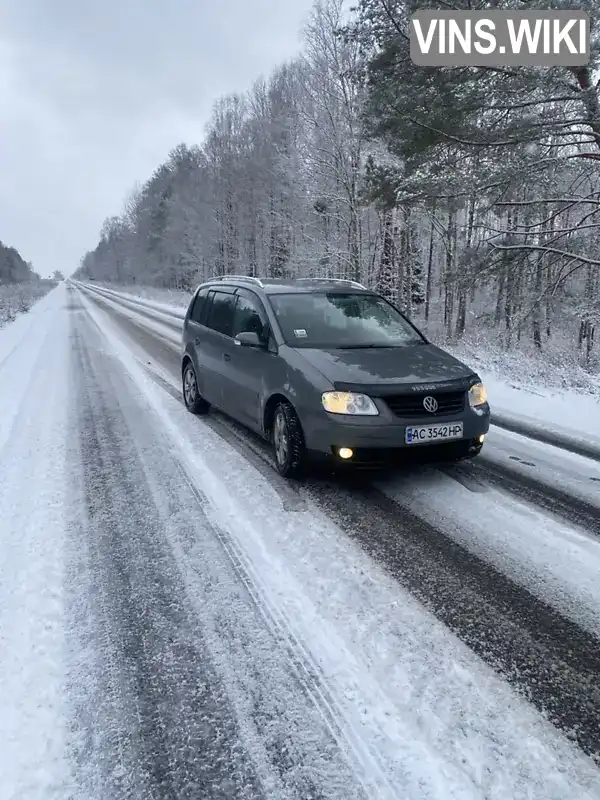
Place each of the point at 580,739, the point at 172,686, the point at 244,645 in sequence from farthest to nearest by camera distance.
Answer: the point at 244,645 < the point at 172,686 < the point at 580,739

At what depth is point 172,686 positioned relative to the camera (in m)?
2.39

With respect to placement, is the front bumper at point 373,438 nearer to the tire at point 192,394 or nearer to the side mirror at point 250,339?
the side mirror at point 250,339

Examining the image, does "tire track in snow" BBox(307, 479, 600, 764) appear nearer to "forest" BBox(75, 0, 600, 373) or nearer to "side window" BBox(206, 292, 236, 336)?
"side window" BBox(206, 292, 236, 336)

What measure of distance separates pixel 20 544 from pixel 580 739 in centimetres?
338

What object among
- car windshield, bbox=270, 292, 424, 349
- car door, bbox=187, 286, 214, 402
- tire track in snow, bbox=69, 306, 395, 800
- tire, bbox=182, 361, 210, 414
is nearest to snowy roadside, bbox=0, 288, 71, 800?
tire track in snow, bbox=69, 306, 395, 800

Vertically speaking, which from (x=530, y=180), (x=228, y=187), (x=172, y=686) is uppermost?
(x=228, y=187)

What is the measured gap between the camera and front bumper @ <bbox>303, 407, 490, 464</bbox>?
169 inches

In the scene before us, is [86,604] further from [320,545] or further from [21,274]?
[21,274]

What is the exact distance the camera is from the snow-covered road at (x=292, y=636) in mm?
1987

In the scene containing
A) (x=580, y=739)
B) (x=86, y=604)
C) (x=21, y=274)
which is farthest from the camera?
(x=21, y=274)

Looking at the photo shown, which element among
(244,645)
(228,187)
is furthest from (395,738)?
(228,187)

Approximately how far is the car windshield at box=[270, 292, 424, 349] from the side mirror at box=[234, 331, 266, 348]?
0.27 metres

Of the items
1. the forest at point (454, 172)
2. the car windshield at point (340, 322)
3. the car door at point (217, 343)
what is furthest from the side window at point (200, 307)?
the forest at point (454, 172)

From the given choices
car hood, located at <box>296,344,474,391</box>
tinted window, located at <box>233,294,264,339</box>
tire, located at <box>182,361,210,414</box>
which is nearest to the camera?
car hood, located at <box>296,344,474,391</box>
